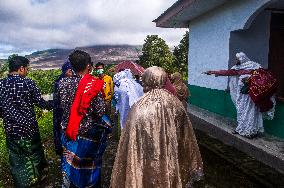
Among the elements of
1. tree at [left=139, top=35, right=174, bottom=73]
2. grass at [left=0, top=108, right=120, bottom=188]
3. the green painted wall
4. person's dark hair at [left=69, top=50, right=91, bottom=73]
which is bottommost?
grass at [left=0, top=108, right=120, bottom=188]

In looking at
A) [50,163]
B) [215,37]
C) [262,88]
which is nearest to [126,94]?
[50,163]

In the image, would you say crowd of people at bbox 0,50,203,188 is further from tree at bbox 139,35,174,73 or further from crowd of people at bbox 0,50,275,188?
tree at bbox 139,35,174,73

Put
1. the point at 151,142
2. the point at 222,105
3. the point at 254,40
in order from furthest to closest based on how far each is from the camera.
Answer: the point at 222,105
the point at 254,40
the point at 151,142

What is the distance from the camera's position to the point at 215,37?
10.9m

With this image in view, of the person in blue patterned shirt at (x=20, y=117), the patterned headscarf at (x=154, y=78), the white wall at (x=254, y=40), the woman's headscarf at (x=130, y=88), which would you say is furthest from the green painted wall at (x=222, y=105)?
the person in blue patterned shirt at (x=20, y=117)

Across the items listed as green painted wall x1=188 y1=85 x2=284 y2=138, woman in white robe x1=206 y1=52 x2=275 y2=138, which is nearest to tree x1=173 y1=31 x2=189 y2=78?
green painted wall x1=188 y1=85 x2=284 y2=138

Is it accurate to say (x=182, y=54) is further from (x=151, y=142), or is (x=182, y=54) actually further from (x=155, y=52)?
(x=151, y=142)

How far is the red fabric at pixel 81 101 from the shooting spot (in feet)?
13.1

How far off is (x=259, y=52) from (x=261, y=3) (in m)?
1.98

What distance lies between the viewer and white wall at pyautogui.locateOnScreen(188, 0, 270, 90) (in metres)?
8.97

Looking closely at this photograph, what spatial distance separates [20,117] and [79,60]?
137 centimetres

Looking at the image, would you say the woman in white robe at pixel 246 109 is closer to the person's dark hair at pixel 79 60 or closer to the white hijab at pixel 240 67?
the white hijab at pixel 240 67

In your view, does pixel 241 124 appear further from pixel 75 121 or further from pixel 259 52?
pixel 75 121

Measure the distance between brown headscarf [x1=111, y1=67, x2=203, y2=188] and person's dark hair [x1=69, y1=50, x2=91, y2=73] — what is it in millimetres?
981
